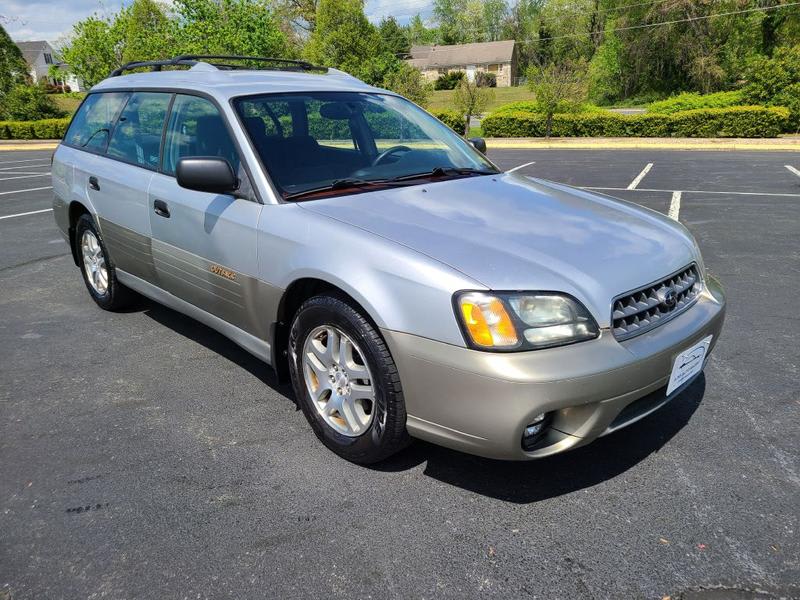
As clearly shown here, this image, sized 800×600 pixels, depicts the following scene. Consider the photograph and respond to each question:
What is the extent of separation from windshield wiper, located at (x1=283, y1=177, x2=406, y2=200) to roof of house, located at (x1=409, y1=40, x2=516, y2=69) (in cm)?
7727

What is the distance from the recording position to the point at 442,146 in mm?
3939

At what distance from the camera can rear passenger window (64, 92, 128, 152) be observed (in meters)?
4.49

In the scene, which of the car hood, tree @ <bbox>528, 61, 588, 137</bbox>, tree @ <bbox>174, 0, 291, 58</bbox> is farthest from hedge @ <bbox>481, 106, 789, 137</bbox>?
the car hood

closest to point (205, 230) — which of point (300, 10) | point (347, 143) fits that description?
point (347, 143)

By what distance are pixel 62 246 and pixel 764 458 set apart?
7.44m

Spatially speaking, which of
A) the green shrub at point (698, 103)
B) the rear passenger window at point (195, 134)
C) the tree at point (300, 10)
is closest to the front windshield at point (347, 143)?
the rear passenger window at point (195, 134)

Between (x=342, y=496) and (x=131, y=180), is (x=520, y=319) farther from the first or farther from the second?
(x=131, y=180)

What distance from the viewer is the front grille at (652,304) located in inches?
95.1

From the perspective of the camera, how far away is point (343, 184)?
3.18 m

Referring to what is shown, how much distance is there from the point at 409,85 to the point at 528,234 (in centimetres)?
2172

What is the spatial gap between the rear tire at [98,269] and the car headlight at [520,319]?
3.33 meters

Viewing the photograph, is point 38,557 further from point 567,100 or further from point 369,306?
point 567,100

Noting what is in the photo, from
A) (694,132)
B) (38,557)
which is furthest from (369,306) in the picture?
(694,132)

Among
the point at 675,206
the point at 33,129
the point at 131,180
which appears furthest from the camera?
the point at 33,129
